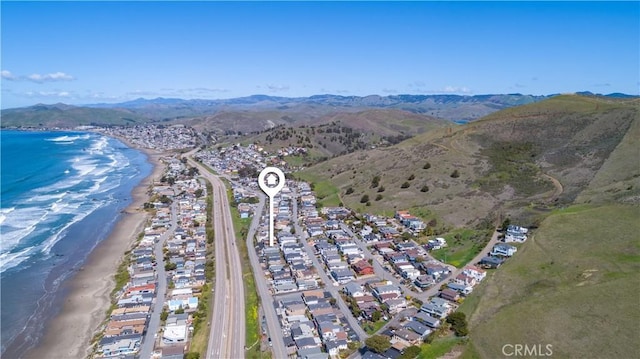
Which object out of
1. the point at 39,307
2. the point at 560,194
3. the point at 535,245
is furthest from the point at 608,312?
the point at 39,307

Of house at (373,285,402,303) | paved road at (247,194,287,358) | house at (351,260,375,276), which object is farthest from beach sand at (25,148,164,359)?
house at (351,260,375,276)

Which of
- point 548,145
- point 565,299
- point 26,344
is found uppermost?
point 548,145

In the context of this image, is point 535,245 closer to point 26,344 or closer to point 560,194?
point 560,194

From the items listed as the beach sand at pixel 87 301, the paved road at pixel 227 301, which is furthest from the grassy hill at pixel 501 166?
the beach sand at pixel 87 301

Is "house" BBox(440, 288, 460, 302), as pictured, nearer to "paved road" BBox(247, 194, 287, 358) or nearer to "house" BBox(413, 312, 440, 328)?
"house" BBox(413, 312, 440, 328)

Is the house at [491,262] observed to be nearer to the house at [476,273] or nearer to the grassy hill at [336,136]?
the house at [476,273]

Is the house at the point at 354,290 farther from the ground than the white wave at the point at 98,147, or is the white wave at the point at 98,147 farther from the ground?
the white wave at the point at 98,147
